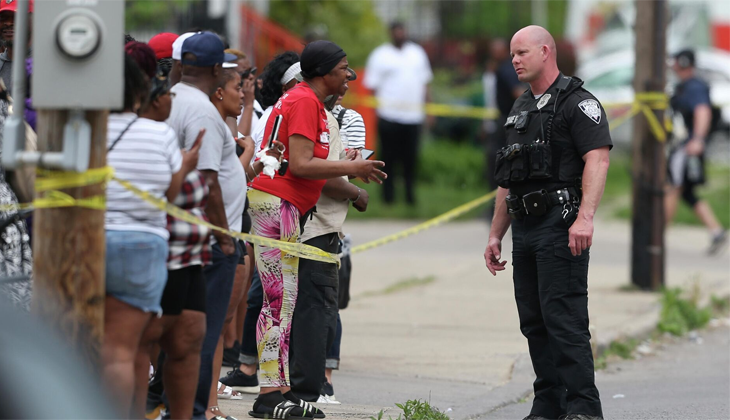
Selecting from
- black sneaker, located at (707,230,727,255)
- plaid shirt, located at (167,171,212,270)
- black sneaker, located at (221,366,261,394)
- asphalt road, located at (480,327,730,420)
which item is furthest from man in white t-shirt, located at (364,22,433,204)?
plaid shirt, located at (167,171,212,270)

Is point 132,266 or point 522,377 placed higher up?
point 132,266

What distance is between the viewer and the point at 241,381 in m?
6.13

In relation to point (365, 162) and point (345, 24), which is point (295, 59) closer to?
point (365, 162)

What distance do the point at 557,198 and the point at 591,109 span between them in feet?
1.48

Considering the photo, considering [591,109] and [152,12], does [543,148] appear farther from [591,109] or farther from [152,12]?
[152,12]

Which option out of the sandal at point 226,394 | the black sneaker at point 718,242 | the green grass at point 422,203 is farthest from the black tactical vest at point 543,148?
the green grass at point 422,203

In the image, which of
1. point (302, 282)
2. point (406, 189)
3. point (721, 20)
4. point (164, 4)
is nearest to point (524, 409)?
point (302, 282)

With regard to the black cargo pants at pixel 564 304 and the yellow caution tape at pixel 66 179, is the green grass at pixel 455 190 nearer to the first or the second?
the black cargo pants at pixel 564 304

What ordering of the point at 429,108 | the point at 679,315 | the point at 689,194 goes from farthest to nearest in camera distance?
the point at 429,108 → the point at 689,194 → the point at 679,315

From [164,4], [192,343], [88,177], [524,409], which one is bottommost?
[524,409]

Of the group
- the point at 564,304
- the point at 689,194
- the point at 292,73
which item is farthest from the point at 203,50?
the point at 689,194

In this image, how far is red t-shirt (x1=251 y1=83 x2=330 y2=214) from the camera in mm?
5012

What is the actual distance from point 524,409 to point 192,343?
2455 millimetres

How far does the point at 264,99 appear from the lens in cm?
611
